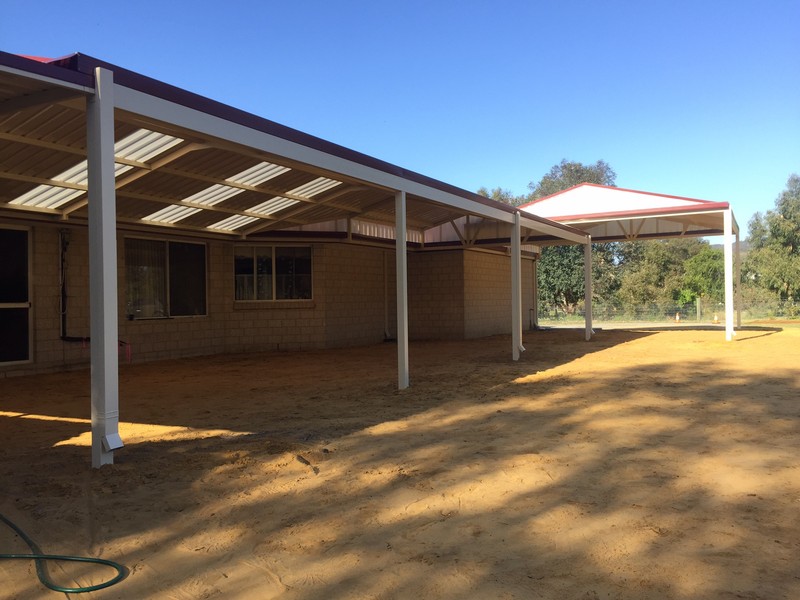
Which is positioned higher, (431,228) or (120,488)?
(431,228)

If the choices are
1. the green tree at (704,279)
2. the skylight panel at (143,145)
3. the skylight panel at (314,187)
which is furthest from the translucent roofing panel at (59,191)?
the green tree at (704,279)

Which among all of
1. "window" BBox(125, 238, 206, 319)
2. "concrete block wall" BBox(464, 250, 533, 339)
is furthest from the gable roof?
"window" BBox(125, 238, 206, 319)

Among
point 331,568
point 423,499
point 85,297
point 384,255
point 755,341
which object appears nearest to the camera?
point 331,568

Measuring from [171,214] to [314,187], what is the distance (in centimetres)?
317

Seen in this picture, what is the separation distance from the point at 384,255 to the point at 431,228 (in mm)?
1638

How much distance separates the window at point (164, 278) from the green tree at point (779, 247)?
33410mm

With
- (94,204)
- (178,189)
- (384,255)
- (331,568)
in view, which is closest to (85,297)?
(178,189)

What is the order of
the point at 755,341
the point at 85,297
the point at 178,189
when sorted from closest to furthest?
the point at 178,189 < the point at 85,297 < the point at 755,341

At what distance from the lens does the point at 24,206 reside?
31.6 feet

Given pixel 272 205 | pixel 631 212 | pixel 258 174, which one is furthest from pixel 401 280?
pixel 631 212

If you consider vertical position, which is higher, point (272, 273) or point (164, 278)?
point (272, 273)

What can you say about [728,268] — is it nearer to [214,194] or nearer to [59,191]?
[214,194]

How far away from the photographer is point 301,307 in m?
15.5

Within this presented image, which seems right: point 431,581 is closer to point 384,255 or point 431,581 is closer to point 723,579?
point 723,579
